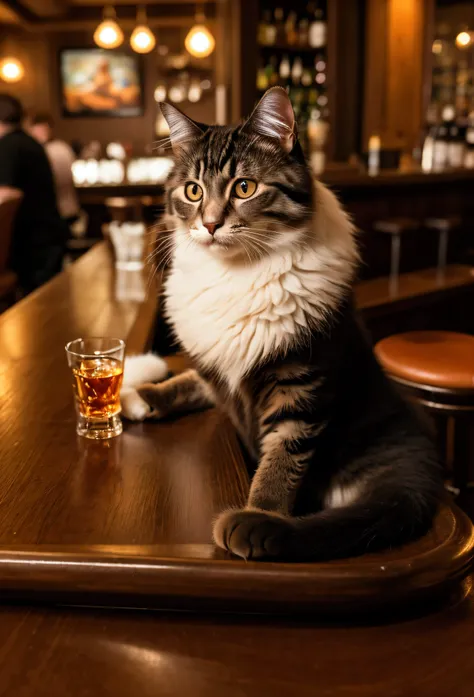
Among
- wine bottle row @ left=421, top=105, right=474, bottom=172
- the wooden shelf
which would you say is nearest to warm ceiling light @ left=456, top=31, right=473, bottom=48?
wine bottle row @ left=421, top=105, right=474, bottom=172

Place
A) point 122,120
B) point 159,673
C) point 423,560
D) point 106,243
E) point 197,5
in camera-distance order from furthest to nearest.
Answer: point 122,120
point 197,5
point 106,243
point 423,560
point 159,673

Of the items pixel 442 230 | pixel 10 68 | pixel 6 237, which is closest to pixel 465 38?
pixel 442 230

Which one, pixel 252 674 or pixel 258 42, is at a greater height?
pixel 258 42

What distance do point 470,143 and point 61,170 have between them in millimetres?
3890

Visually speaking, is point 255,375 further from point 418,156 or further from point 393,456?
point 418,156

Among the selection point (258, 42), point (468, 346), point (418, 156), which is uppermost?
point (258, 42)

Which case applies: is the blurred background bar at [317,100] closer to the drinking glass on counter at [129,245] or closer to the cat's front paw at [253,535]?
the drinking glass on counter at [129,245]

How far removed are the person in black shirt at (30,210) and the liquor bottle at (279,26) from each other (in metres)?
3.06

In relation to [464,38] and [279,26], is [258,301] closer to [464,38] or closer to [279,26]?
[279,26]

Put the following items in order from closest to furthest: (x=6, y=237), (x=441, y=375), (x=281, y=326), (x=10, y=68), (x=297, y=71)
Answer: (x=281, y=326) → (x=441, y=375) → (x=6, y=237) → (x=297, y=71) → (x=10, y=68)

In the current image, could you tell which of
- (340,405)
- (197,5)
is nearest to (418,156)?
(197,5)

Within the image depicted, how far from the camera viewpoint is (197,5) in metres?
8.41

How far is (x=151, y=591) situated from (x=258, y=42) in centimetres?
633

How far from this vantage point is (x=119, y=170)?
848cm
